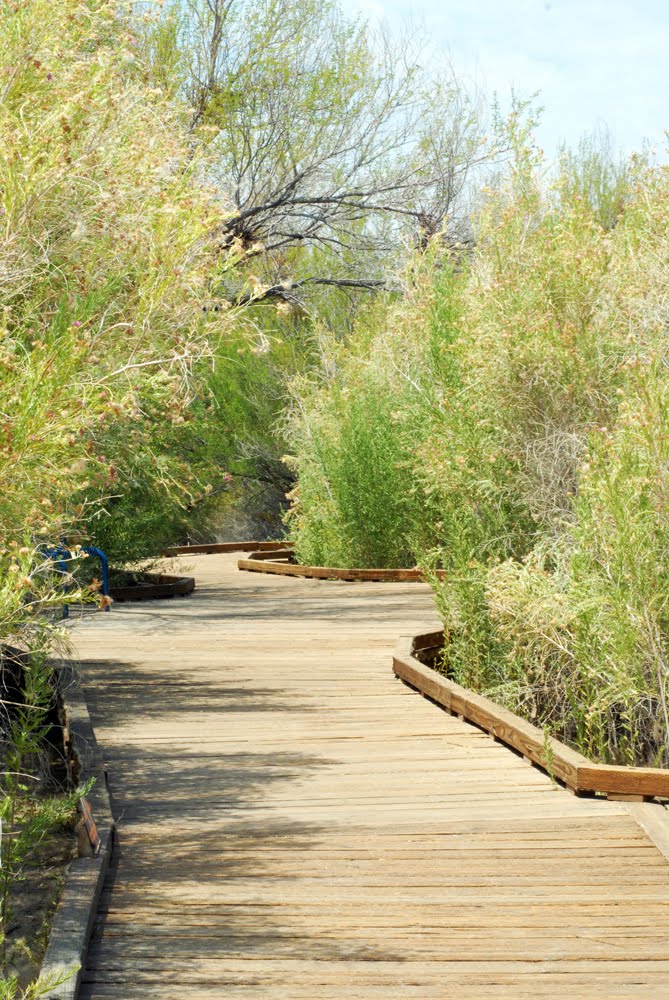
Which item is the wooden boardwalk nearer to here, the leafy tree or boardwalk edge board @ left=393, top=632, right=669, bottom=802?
boardwalk edge board @ left=393, top=632, right=669, bottom=802

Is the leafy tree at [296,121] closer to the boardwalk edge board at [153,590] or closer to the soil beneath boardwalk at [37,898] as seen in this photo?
the boardwalk edge board at [153,590]

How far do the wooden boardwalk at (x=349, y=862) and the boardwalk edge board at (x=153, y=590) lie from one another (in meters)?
5.86

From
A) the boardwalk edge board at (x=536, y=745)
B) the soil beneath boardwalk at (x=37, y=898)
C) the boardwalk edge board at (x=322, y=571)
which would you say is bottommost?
the soil beneath boardwalk at (x=37, y=898)

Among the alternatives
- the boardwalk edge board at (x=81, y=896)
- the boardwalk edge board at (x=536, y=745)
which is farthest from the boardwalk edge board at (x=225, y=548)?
→ the boardwalk edge board at (x=81, y=896)

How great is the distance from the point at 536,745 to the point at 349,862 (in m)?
1.62

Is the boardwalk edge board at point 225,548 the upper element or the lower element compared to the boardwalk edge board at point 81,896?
upper

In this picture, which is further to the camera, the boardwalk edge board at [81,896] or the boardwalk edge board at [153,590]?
the boardwalk edge board at [153,590]

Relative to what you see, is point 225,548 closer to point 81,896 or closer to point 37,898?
point 37,898

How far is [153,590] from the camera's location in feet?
47.4

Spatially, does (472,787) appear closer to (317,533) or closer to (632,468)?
(632,468)

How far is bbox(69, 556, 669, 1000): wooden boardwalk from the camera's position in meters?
3.79

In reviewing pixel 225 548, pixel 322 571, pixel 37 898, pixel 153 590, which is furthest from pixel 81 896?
pixel 225 548

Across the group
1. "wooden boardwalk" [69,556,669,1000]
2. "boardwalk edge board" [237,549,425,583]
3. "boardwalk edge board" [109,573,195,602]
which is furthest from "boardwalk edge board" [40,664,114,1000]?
"boardwalk edge board" [109,573,195,602]

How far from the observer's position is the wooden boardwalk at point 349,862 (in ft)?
12.4
